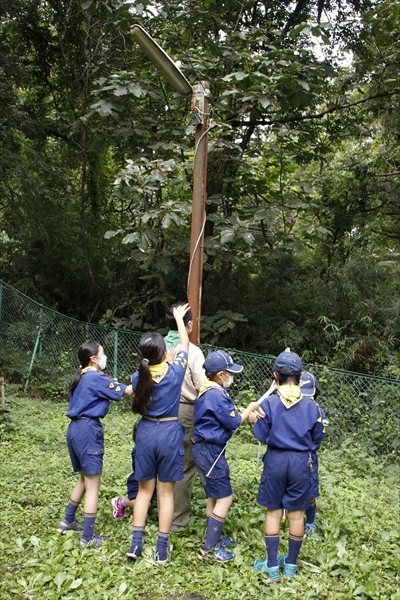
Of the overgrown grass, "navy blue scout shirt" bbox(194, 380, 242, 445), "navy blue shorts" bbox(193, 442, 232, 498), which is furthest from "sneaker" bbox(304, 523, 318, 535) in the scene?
"navy blue scout shirt" bbox(194, 380, 242, 445)

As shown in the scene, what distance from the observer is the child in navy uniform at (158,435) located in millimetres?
3379

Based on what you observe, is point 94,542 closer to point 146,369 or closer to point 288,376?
point 146,369

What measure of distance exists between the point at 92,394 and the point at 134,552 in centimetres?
109

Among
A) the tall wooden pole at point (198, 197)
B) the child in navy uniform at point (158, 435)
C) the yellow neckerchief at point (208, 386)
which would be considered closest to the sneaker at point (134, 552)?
the child in navy uniform at point (158, 435)

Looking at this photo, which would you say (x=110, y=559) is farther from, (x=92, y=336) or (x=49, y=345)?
(x=49, y=345)

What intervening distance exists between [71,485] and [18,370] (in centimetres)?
437

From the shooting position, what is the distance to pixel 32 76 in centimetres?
1070

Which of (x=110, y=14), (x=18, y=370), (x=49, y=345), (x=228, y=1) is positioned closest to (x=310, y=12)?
(x=228, y=1)

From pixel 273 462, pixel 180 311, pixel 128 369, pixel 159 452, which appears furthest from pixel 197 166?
pixel 128 369

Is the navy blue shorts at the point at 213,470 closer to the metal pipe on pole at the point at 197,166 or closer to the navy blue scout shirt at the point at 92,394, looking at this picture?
the navy blue scout shirt at the point at 92,394

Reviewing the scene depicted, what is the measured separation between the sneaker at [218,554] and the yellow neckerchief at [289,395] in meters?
1.13

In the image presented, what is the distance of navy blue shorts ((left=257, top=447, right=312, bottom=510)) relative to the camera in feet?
10.5

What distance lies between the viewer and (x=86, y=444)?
3.65 metres

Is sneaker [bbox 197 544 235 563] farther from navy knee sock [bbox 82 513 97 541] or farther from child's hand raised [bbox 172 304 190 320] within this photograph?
child's hand raised [bbox 172 304 190 320]
